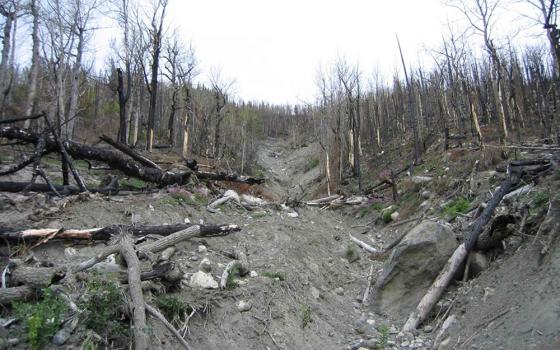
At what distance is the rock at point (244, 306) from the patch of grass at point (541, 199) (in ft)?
13.5

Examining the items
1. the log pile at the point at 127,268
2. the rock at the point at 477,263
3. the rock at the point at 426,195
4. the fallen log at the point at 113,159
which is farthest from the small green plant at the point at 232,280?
the rock at the point at 426,195

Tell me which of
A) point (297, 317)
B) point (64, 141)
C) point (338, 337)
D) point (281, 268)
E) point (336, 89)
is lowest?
point (338, 337)

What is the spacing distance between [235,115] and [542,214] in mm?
37444

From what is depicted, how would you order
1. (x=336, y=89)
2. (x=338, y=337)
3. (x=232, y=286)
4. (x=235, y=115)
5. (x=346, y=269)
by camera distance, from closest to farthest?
(x=232, y=286), (x=338, y=337), (x=346, y=269), (x=336, y=89), (x=235, y=115)

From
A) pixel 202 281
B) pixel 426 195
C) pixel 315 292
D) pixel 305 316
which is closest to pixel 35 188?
pixel 202 281

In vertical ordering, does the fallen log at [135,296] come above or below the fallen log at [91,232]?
below

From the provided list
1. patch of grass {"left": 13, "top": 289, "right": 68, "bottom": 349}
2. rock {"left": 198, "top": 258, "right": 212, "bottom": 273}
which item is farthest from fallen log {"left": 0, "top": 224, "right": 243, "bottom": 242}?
patch of grass {"left": 13, "top": 289, "right": 68, "bottom": 349}

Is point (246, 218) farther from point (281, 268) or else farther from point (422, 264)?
point (422, 264)

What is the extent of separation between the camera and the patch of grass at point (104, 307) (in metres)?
2.94

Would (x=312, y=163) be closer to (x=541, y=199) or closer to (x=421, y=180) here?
(x=421, y=180)

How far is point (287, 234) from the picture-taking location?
7.72 metres

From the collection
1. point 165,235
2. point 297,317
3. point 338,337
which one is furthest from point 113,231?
point 338,337

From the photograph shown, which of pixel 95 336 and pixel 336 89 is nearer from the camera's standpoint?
pixel 95 336

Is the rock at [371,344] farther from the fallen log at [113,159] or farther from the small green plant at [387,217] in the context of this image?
the small green plant at [387,217]
